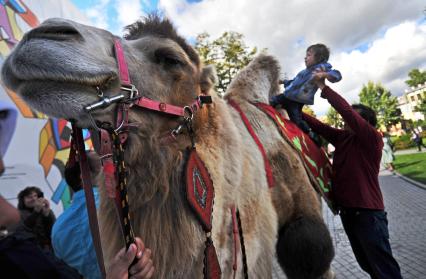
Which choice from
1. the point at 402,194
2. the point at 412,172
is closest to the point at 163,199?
the point at 402,194

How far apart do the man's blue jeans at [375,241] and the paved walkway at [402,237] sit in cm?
207

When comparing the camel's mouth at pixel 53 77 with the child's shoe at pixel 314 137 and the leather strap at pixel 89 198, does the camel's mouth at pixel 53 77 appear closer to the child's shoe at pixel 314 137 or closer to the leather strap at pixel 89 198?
the leather strap at pixel 89 198

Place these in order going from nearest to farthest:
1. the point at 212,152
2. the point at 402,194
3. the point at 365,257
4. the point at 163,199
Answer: the point at 163,199
the point at 212,152
the point at 365,257
the point at 402,194

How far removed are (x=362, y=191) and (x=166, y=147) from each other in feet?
6.69

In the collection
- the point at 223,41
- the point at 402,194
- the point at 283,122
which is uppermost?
the point at 223,41

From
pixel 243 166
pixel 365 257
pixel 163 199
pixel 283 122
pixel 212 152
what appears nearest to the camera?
pixel 163 199

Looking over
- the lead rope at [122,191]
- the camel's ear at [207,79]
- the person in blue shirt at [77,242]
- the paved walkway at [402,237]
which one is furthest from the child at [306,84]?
the paved walkway at [402,237]

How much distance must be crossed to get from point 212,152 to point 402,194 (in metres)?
9.84

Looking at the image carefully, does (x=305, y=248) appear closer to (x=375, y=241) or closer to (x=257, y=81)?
(x=375, y=241)

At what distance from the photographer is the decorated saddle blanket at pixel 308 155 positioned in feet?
10.8

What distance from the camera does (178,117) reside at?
203cm

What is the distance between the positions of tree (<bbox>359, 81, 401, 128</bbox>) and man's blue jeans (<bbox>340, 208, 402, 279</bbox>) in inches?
2675

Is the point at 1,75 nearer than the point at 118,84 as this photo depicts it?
Yes

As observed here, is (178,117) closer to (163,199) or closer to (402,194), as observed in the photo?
(163,199)
